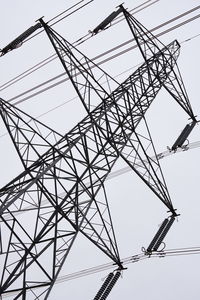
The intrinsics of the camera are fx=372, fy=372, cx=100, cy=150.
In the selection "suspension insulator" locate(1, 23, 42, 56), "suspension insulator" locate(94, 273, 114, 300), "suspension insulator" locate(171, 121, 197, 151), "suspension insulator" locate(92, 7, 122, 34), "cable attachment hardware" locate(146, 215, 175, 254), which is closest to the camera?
"suspension insulator" locate(94, 273, 114, 300)

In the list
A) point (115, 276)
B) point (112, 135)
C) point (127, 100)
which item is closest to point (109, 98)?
point (127, 100)

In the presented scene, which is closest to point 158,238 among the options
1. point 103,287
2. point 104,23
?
point 103,287

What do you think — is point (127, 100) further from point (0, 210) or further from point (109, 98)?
point (0, 210)

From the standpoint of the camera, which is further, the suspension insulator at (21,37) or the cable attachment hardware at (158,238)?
the suspension insulator at (21,37)

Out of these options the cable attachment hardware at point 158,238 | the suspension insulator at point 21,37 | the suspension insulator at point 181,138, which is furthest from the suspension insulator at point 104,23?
the cable attachment hardware at point 158,238

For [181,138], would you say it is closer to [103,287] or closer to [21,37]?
[103,287]

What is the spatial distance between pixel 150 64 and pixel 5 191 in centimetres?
738

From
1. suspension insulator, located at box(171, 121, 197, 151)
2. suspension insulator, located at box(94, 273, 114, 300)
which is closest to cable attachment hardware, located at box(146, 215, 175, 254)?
suspension insulator, located at box(94, 273, 114, 300)

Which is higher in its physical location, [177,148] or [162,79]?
[162,79]

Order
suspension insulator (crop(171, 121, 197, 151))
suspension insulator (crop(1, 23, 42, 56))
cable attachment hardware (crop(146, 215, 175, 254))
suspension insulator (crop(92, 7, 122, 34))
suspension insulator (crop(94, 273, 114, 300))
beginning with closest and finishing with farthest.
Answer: suspension insulator (crop(94, 273, 114, 300))
cable attachment hardware (crop(146, 215, 175, 254))
suspension insulator (crop(1, 23, 42, 56))
suspension insulator (crop(171, 121, 197, 151))
suspension insulator (crop(92, 7, 122, 34))

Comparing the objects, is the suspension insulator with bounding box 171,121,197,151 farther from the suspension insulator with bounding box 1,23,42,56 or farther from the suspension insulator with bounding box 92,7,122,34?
the suspension insulator with bounding box 1,23,42,56

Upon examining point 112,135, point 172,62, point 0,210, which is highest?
point 172,62

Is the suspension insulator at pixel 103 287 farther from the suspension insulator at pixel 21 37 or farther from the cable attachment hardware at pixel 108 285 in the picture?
the suspension insulator at pixel 21 37

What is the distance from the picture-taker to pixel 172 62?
15250 millimetres
